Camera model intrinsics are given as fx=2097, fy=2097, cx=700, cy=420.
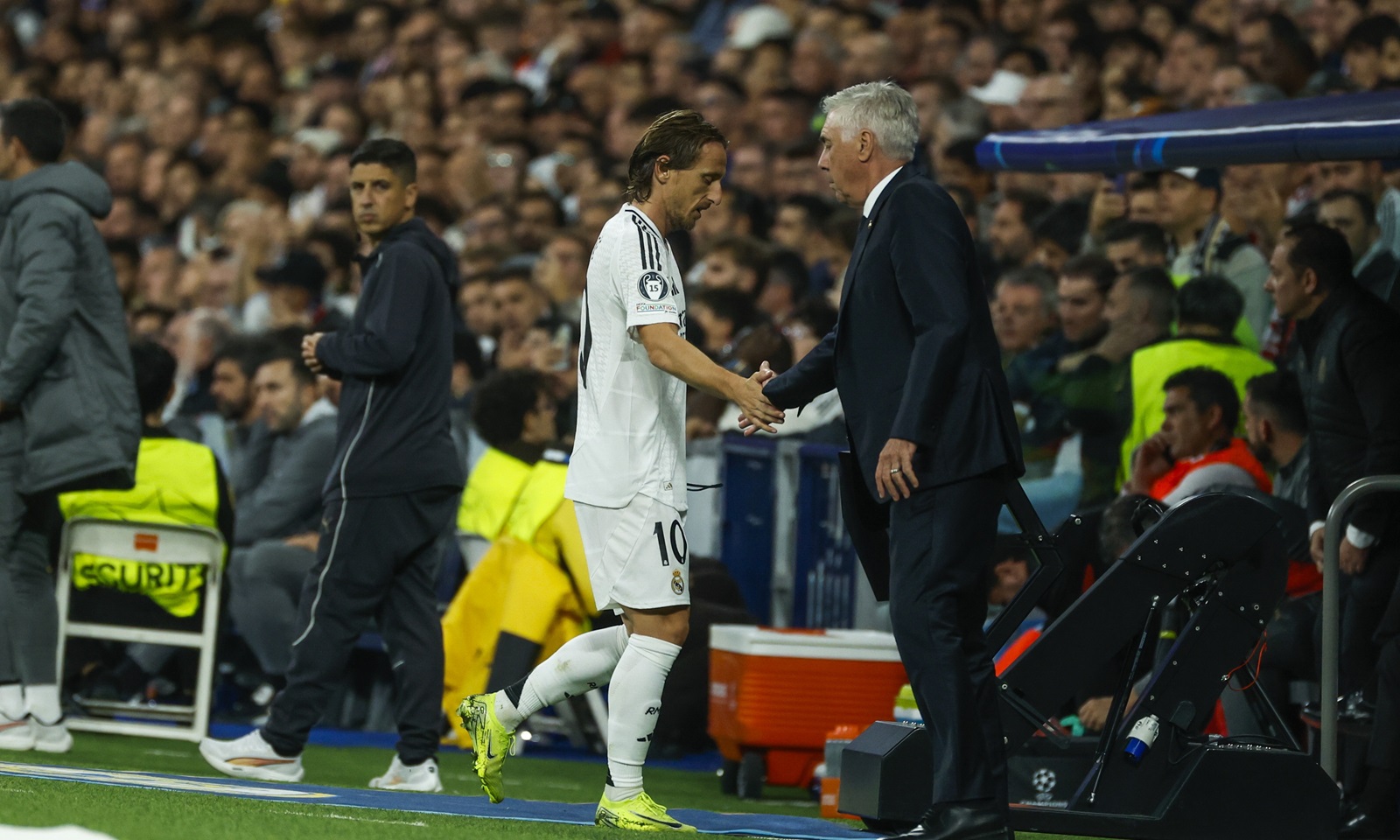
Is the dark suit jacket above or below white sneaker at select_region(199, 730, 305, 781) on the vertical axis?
above

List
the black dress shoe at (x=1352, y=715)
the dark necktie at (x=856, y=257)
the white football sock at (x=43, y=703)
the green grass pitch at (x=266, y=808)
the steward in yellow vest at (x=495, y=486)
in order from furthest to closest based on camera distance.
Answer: the steward in yellow vest at (x=495, y=486)
the white football sock at (x=43, y=703)
the black dress shoe at (x=1352, y=715)
the dark necktie at (x=856, y=257)
the green grass pitch at (x=266, y=808)

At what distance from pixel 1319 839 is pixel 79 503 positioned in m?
5.66

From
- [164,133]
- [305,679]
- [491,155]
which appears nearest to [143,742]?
[305,679]

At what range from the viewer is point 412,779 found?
24.3 ft

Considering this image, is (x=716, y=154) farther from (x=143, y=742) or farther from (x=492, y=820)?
(x=143, y=742)

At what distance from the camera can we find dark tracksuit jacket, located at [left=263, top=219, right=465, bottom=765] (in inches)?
292

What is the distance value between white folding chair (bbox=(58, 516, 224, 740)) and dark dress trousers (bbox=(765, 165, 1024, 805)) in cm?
410

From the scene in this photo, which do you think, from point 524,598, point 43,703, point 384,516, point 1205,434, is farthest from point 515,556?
point 1205,434

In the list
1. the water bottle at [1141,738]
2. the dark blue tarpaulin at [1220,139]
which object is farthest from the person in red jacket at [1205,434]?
the water bottle at [1141,738]

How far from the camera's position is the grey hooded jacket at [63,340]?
7914 mm

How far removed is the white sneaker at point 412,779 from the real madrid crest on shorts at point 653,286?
7.48 feet

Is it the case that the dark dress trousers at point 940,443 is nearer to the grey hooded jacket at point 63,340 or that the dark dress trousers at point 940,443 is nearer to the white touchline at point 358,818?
the white touchline at point 358,818

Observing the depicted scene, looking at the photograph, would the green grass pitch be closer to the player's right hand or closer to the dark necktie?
the player's right hand

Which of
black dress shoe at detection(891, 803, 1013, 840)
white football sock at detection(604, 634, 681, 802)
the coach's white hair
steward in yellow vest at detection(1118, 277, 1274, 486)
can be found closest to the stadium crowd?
steward in yellow vest at detection(1118, 277, 1274, 486)
